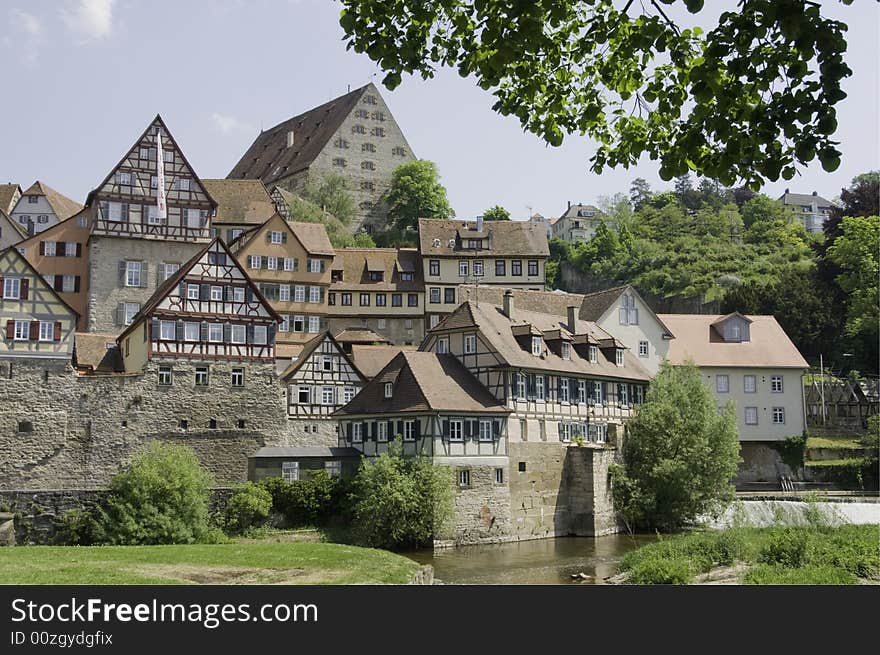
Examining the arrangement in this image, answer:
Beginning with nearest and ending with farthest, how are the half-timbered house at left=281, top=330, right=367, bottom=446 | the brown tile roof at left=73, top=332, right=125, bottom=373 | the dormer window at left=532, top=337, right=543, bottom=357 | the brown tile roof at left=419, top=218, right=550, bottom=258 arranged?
the dormer window at left=532, top=337, right=543, bottom=357 < the half-timbered house at left=281, top=330, right=367, bottom=446 < the brown tile roof at left=73, top=332, right=125, bottom=373 < the brown tile roof at left=419, top=218, right=550, bottom=258

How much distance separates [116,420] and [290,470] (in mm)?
7985

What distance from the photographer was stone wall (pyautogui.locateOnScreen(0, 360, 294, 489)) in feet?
129

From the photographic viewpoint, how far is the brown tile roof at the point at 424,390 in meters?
37.4

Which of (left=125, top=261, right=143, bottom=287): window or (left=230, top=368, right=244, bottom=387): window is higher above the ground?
(left=125, top=261, right=143, bottom=287): window

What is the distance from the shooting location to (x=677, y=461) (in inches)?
1599

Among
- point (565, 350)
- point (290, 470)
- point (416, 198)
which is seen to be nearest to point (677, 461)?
point (565, 350)

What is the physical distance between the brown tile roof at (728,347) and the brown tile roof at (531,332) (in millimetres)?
6880

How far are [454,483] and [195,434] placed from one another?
1194cm

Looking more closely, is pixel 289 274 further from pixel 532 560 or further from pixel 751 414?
pixel 532 560

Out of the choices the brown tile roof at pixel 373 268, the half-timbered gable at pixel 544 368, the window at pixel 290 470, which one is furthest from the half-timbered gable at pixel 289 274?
the window at pixel 290 470

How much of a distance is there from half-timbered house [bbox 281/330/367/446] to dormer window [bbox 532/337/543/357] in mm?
8633

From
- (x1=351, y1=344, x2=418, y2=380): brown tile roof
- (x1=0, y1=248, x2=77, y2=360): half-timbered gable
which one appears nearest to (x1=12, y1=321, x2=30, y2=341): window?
(x1=0, y1=248, x2=77, y2=360): half-timbered gable

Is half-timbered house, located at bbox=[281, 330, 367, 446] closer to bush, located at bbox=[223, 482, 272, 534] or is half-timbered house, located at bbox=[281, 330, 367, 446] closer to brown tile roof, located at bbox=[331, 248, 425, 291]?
bush, located at bbox=[223, 482, 272, 534]
